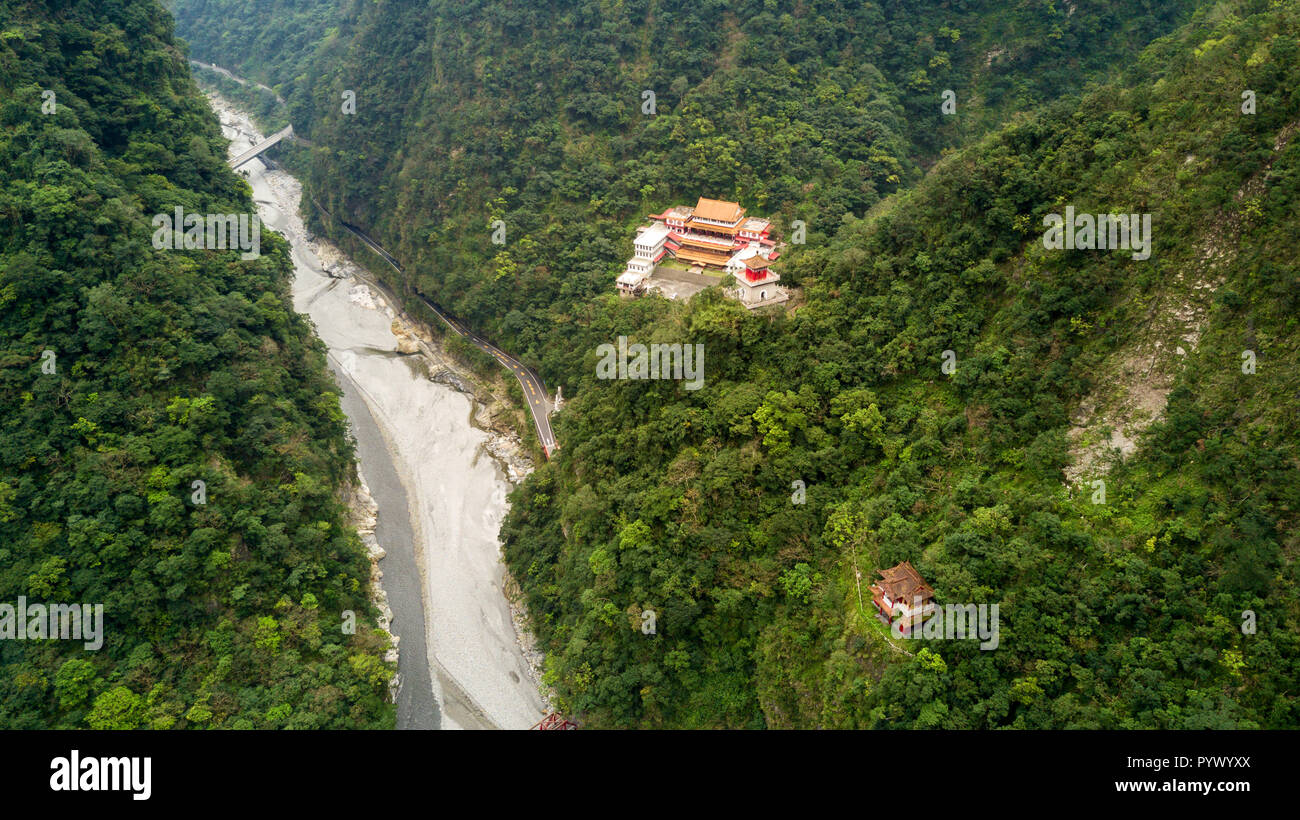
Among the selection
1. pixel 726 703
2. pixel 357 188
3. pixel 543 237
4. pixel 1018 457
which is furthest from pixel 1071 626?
pixel 357 188

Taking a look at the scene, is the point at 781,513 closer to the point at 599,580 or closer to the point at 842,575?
the point at 842,575

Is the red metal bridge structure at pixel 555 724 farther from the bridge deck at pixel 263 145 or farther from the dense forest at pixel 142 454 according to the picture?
the bridge deck at pixel 263 145

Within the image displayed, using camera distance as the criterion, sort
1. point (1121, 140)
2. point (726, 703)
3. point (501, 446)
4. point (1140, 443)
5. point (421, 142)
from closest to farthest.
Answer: point (1140, 443) < point (1121, 140) < point (726, 703) < point (501, 446) < point (421, 142)

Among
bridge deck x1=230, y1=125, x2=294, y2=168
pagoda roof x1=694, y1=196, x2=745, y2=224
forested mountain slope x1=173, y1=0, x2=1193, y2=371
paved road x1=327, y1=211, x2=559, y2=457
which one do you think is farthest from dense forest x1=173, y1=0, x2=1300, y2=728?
bridge deck x1=230, y1=125, x2=294, y2=168

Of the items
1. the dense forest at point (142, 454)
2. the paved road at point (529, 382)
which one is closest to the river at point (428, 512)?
the paved road at point (529, 382)

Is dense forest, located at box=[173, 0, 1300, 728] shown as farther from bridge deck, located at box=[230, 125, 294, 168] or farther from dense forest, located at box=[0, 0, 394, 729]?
bridge deck, located at box=[230, 125, 294, 168]

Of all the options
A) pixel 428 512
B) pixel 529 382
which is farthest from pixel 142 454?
pixel 529 382

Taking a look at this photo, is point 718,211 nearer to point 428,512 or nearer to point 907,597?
point 428,512
